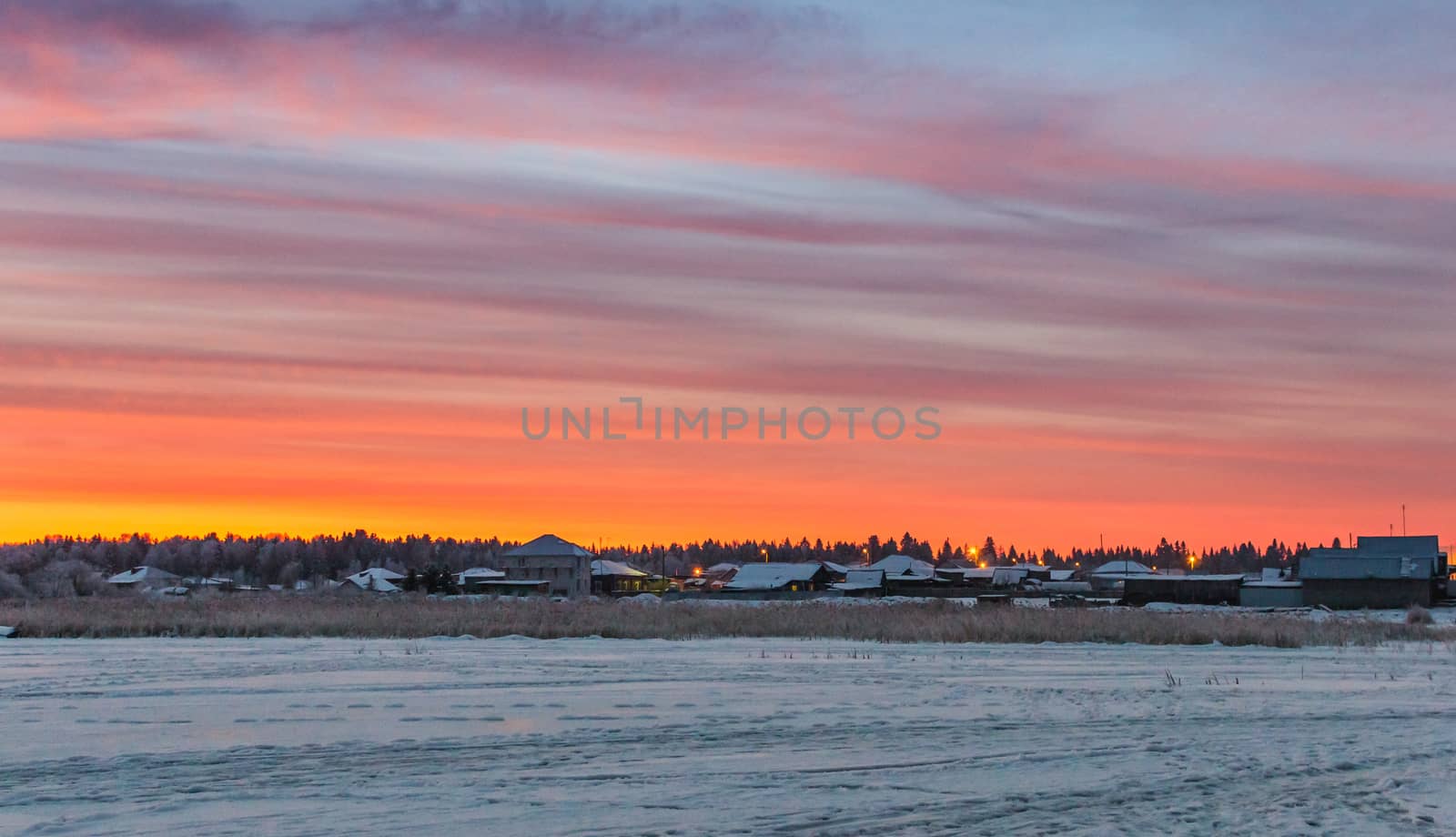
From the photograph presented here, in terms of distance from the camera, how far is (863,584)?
417ft

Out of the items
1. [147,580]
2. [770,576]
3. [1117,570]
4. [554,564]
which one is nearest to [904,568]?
[770,576]

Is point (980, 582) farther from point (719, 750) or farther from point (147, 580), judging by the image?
point (719, 750)

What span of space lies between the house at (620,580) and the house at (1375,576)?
5920 cm

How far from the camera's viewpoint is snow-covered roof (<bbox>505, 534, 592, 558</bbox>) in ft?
411

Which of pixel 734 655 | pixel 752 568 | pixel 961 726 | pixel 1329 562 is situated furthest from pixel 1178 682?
pixel 752 568

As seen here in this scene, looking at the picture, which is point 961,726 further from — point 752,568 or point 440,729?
point 752,568

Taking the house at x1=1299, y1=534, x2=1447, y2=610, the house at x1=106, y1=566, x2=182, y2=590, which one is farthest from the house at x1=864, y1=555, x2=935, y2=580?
the house at x1=106, y1=566, x2=182, y2=590

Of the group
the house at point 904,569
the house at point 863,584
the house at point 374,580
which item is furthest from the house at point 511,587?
the house at point 904,569

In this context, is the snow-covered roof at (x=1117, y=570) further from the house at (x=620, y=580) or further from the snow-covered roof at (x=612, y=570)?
the snow-covered roof at (x=612, y=570)

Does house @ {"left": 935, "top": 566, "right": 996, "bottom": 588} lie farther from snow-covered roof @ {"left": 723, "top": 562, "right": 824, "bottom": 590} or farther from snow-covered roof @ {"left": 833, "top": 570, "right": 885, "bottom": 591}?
snow-covered roof @ {"left": 723, "top": 562, "right": 824, "bottom": 590}

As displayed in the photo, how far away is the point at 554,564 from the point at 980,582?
1902 inches

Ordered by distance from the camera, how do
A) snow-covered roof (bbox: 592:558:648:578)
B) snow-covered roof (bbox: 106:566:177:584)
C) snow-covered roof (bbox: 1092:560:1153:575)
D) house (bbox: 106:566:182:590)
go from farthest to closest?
snow-covered roof (bbox: 106:566:177:584)
house (bbox: 106:566:182:590)
snow-covered roof (bbox: 1092:560:1153:575)
snow-covered roof (bbox: 592:558:648:578)

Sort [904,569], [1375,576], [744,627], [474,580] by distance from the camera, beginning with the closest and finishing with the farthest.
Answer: [744,627] → [1375,576] → [474,580] → [904,569]

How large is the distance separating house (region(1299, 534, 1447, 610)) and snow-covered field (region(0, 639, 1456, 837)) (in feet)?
210
